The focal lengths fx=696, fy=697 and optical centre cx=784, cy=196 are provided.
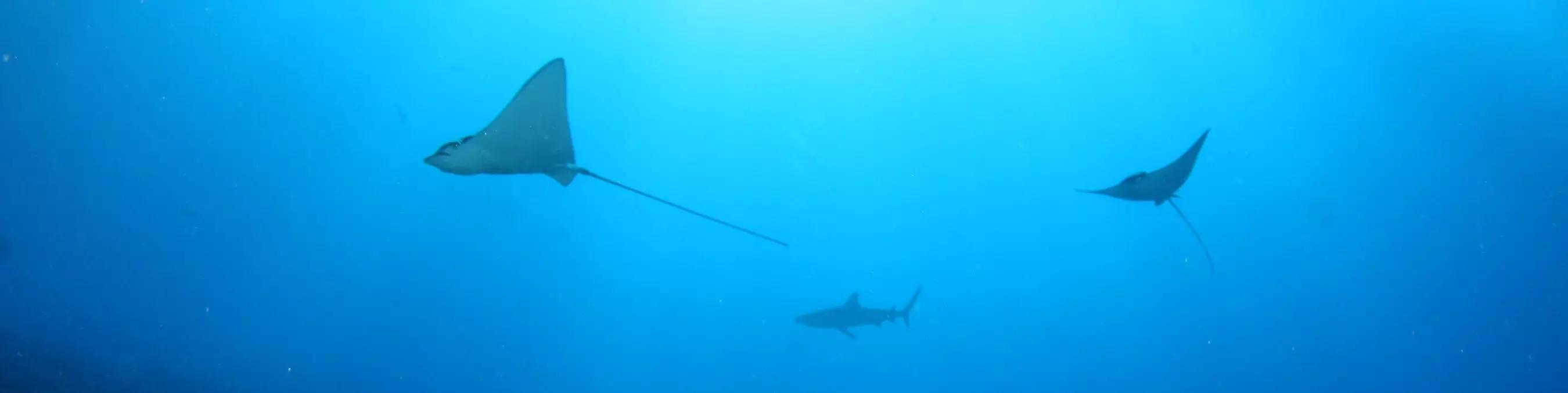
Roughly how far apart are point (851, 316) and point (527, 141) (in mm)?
5734

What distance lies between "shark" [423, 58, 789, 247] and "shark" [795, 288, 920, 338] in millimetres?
5014

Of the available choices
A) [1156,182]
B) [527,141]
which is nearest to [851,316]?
[1156,182]

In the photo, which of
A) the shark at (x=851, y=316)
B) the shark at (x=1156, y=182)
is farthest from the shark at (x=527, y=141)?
the shark at (x=851, y=316)

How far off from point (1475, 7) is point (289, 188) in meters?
35.7

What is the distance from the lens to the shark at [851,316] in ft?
28.6

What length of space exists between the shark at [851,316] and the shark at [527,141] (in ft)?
16.4

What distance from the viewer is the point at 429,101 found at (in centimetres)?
2238

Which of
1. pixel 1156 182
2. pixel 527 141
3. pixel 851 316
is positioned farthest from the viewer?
pixel 851 316

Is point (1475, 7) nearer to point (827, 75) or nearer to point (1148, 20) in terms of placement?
point (1148, 20)

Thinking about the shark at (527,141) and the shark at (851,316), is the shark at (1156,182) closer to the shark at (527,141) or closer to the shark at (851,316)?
the shark at (527,141)

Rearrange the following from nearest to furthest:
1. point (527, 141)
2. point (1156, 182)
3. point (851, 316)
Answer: point (527, 141) → point (1156, 182) → point (851, 316)

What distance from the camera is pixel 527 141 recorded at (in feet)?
13.6

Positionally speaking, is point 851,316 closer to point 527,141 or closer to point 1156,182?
point 1156,182

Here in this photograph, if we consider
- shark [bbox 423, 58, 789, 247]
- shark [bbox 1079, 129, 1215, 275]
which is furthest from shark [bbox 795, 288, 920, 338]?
shark [bbox 423, 58, 789, 247]
